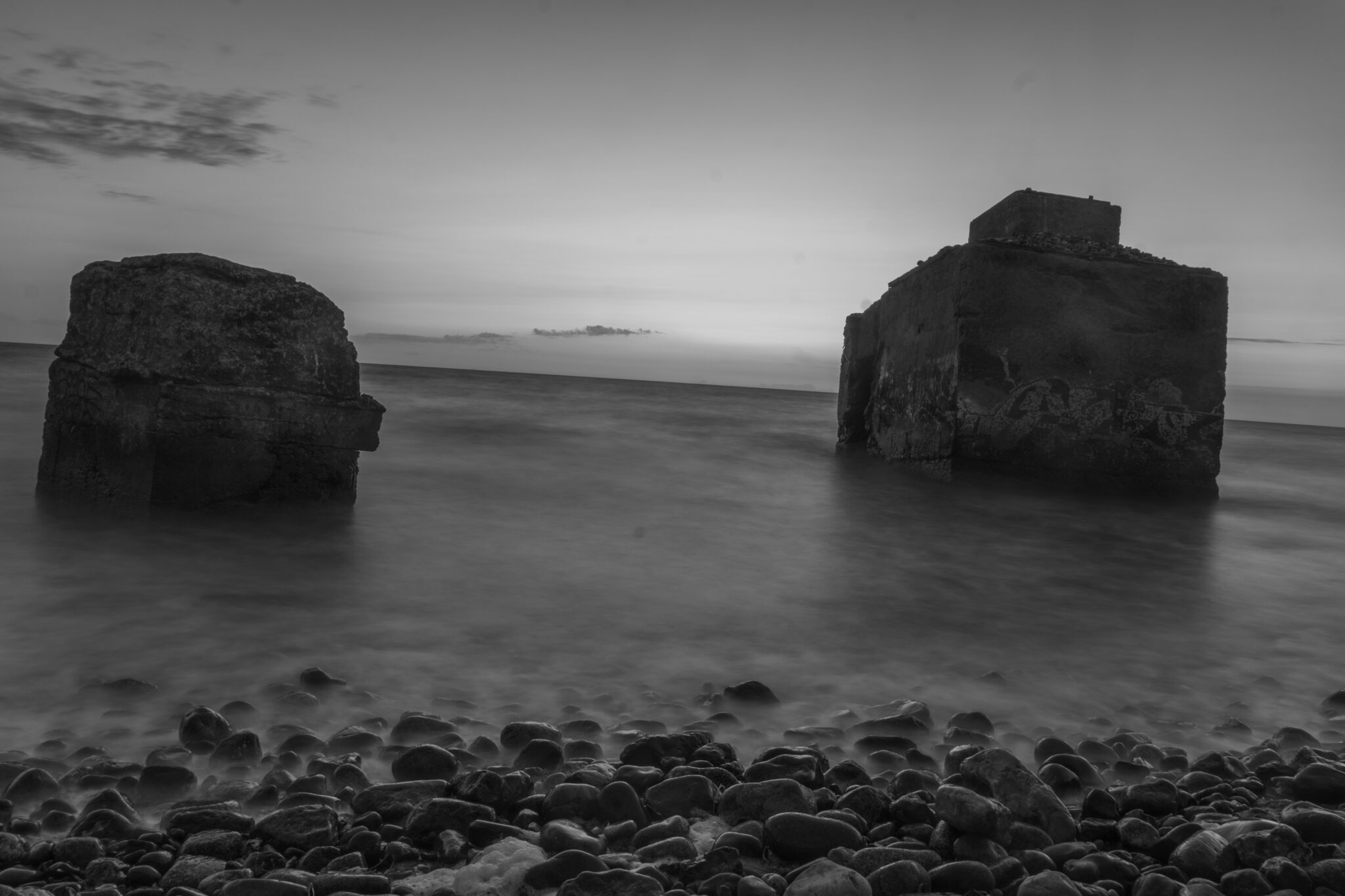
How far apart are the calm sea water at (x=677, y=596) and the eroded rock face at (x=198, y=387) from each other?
0.23 meters

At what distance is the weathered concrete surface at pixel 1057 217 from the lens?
7625 millimetres

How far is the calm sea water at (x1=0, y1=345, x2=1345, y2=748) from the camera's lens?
2.89 metres

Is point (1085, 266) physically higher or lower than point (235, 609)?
higher

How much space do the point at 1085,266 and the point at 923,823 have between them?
21.1 feet

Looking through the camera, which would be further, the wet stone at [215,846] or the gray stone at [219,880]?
the wet stone at [215,846]

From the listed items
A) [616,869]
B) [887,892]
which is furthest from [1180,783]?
[616,869]

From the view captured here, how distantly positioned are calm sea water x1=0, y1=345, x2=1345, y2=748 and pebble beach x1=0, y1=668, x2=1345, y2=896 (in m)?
0.21

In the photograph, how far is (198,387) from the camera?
15.1 ft

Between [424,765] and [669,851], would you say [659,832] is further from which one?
[424,765]

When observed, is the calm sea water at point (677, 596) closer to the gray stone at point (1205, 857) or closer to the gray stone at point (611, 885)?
the gray stone at point (1205, 857)

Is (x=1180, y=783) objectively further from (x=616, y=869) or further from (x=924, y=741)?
(x=616, y=869)

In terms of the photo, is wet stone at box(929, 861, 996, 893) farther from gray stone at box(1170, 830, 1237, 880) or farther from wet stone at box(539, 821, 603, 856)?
wet stone at box(539, 821, 603, 856)

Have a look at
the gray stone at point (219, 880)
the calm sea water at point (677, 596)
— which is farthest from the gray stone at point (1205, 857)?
the gray stone at point (219, 880)

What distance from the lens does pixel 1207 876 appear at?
5.76 feet
